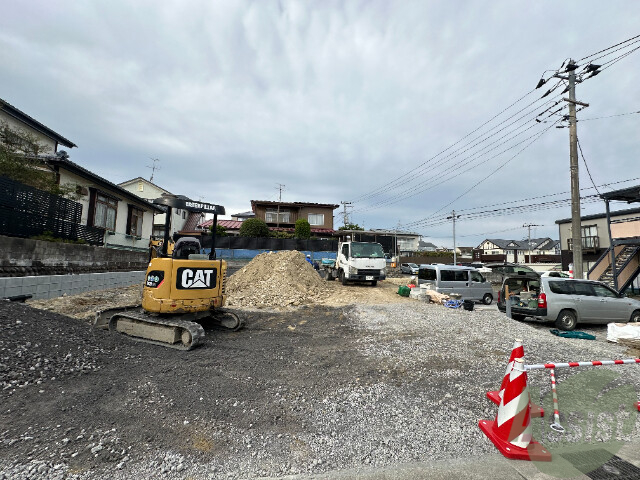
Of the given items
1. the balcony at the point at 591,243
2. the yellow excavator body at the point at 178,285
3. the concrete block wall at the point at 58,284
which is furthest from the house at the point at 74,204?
the balcony at the point at 591,243

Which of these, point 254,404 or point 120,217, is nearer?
point 254,404

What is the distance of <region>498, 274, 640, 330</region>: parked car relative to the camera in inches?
350

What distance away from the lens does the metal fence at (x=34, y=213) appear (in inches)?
350

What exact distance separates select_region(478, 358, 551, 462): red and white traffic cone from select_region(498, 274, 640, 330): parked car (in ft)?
24.1

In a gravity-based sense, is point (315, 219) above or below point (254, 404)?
above

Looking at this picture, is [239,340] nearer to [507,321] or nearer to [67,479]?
[67,479]

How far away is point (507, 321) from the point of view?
28.9 ft

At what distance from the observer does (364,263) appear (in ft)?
52.1

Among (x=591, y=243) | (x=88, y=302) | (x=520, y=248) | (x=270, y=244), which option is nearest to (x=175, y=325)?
(x=88, y=302)

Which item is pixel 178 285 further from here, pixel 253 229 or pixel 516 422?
pixel 253 229

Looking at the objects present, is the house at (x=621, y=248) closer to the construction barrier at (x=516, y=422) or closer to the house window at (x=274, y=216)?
the construction barrier at (x=516, y=422)

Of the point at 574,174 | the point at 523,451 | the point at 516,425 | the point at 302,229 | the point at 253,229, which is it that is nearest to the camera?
the point at 523,451

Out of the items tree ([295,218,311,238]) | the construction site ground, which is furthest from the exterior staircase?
tree ([295,218,311,238])

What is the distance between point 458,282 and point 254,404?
484 inches
